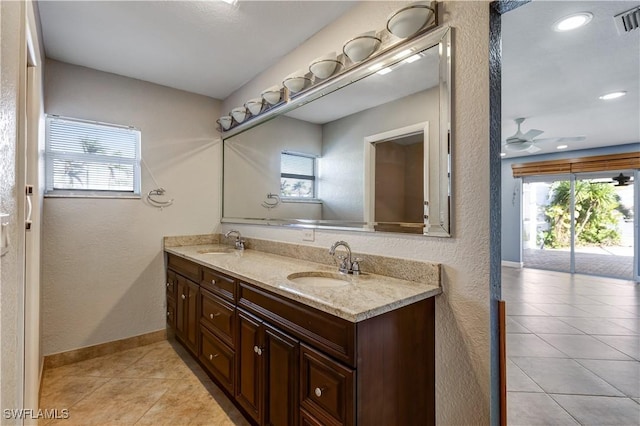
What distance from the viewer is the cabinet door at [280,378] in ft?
4.47

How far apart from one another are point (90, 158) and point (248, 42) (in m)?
1.75

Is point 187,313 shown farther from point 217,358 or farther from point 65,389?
point 65,389

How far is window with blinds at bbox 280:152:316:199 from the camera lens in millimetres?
2309

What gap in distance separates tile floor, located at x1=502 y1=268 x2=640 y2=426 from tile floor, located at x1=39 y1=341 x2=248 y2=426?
1915mm

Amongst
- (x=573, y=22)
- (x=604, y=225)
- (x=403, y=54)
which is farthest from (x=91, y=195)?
(x=604, y=225)

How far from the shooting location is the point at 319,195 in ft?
7.30

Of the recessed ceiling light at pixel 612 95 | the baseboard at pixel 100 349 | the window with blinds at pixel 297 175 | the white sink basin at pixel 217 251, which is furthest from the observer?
the recessed ceiling light at pixel 612 95

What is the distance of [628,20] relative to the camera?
188 centimetres

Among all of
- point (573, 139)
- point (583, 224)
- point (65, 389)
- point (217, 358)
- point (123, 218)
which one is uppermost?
point (573, 139)

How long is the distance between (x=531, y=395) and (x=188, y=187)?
3.36 m

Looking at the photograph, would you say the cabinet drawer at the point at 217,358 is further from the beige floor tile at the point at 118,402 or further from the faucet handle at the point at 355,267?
the faucet handle at the point at 355,267

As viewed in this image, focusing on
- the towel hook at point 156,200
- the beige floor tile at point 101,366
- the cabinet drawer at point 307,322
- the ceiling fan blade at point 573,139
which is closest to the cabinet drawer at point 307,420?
the cabinet drawer at point 307,322

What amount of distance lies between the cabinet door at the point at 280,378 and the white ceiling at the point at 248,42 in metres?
1.91

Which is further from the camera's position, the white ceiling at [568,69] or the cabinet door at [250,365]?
the white ceiling at [568,69]
